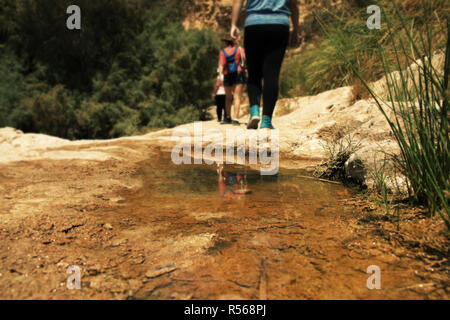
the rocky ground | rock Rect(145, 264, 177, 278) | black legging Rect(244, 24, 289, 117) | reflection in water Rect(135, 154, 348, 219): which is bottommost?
rock Rect(145, 264, 177, 278)

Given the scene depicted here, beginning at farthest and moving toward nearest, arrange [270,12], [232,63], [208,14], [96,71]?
1. [208,14]
2. [96,71]
3. [232,63]
4. [270,12]

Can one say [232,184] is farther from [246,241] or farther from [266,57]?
[266,57]

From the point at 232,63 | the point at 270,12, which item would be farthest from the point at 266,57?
the point at 232,63

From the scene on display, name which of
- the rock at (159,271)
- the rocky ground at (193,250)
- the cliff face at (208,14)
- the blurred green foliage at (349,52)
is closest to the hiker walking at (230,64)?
the blurred green foliage at (349,52)

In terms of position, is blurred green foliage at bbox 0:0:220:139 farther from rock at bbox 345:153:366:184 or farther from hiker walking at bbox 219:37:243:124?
rock at bbox 345:153:366:184

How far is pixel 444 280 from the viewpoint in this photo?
2.97ft

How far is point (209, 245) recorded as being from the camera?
3.85ft

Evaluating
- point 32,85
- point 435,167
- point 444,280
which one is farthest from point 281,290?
point 32,85

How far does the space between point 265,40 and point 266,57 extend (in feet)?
0.55

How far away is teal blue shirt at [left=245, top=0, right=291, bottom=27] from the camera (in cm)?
299

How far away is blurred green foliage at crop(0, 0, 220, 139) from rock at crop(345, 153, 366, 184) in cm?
687

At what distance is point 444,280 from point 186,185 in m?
1.44

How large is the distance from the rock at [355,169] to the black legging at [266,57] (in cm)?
147

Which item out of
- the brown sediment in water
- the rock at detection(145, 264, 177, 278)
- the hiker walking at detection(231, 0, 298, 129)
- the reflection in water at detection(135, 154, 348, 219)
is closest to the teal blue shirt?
the hiker walking at detection(231, 0, 298, 129)
